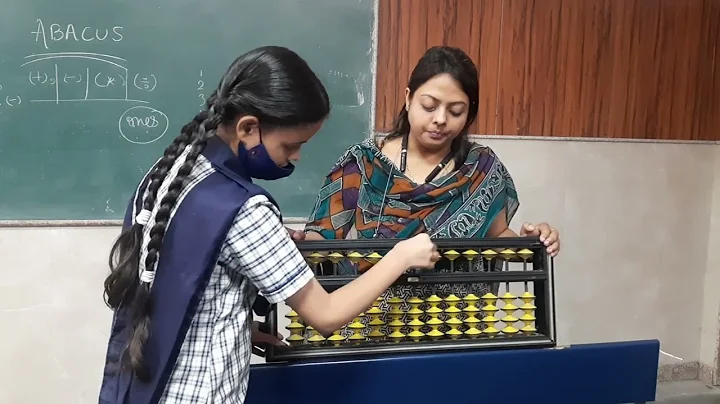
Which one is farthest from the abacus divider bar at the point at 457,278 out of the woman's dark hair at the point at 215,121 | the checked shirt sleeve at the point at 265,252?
the woman's dark hair at the point at 215,121

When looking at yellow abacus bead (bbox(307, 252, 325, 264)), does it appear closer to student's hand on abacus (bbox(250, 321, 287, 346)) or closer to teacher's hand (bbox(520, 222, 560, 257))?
student's hand on abacus (bbox(250, 321, 287, 346))

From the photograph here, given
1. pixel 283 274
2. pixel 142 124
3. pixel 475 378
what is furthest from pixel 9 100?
pixel 475 378

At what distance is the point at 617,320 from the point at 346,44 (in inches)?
79.9

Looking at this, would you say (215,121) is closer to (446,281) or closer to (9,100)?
(446,281)

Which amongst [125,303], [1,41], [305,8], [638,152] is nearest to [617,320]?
[638,152]

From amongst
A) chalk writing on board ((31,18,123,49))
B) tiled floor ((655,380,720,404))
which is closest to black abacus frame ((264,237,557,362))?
chalk writing on board ((31,18,123,49))

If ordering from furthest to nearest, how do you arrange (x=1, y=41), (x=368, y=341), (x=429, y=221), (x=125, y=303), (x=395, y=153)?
(x=1, y=41) → (x=395, y=153) → (x=429, y=221) → (x=368, y=341) → (x=125, y=303)

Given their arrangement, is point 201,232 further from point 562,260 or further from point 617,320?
point 617,320

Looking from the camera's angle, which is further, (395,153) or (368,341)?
(395,153)

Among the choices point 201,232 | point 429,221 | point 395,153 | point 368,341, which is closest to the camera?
point 201,232

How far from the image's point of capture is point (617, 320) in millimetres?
3178

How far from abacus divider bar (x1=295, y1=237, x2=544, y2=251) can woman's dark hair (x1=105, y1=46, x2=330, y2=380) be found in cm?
29

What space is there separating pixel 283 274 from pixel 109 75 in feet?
5.62

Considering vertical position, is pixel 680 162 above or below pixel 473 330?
above
